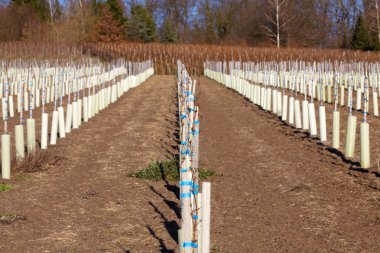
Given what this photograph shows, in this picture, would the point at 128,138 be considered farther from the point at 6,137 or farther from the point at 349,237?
the point at 349,237

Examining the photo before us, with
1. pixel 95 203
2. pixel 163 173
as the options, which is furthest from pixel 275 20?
pixel 95 203

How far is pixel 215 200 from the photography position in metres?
8.34

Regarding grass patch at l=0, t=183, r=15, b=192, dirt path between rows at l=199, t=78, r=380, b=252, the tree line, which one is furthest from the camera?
the tree line

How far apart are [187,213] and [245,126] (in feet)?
38.9

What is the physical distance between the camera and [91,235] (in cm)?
679

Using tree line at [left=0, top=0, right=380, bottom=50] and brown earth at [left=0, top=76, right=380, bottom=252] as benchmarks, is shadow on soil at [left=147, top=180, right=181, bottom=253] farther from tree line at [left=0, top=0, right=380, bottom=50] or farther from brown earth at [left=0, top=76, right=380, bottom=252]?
tree line at [left=0, top=0, right=380, bottom=50]

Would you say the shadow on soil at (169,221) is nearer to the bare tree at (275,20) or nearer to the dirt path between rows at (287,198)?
the dirt path between rows at (287,198)

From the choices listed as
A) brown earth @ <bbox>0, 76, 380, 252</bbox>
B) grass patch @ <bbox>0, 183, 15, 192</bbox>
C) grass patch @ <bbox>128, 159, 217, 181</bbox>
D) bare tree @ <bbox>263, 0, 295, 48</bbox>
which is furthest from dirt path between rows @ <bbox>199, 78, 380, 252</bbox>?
bare tree @ <bbox>263, 0, 295, 48</bbox>

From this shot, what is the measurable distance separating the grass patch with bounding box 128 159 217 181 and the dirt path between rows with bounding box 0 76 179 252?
0.68 ft

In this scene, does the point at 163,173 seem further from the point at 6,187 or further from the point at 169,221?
the point at 169,221

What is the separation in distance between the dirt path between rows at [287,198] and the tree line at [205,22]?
44.4 metres

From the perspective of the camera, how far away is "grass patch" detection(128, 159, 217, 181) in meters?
9.83

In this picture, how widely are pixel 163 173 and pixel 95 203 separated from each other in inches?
77.0

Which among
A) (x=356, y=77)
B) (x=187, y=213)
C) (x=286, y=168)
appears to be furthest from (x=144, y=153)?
(x=356, y=77)
